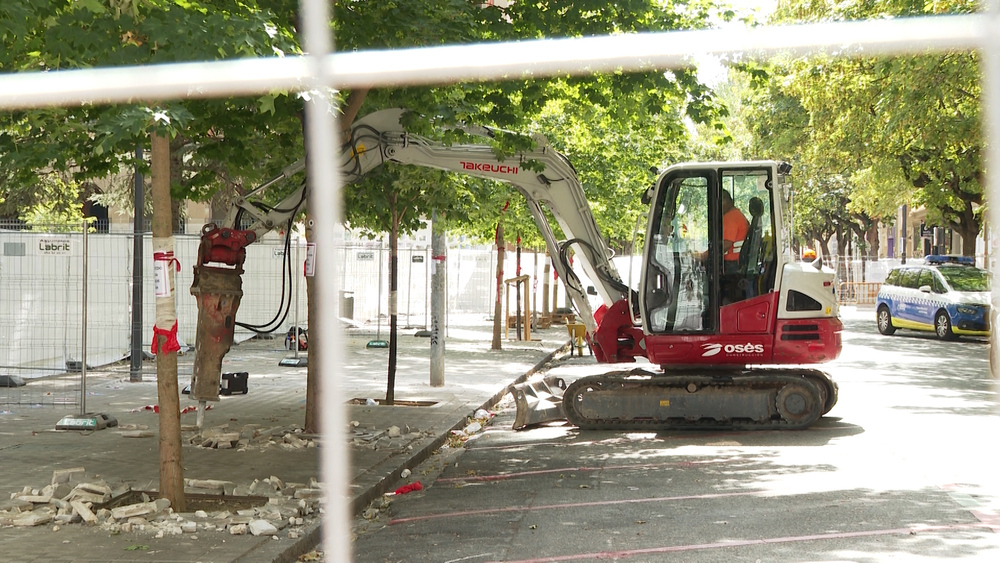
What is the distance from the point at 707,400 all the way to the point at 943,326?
17.3 m

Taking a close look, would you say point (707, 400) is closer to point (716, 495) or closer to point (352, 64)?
point (716, 495)

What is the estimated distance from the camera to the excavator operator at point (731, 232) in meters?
12.6

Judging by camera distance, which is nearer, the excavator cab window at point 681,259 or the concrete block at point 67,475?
the concrete block at point 67,475

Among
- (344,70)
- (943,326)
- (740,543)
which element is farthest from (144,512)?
(943,326)

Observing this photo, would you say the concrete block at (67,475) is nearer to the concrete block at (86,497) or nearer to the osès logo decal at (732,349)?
the concrete block at (86,497)

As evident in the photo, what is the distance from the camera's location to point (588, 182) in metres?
24.2

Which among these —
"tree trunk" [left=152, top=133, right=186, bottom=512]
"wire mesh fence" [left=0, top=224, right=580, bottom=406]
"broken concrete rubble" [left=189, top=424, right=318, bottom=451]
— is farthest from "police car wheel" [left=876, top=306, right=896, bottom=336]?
"tree trunk" [left=152, top=133, right=186, bottom=512]

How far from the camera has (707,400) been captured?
485 inches

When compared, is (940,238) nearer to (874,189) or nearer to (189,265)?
(874,189)

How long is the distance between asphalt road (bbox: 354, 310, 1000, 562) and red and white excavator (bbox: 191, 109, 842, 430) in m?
0.33

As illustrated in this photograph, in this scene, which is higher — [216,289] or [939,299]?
[216,289]

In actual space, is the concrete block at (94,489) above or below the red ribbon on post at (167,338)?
below

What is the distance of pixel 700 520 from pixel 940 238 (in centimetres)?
5253

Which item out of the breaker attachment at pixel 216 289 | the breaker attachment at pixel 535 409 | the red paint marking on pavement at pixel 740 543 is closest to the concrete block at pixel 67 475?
the breaker attachment at pixel 216 289
